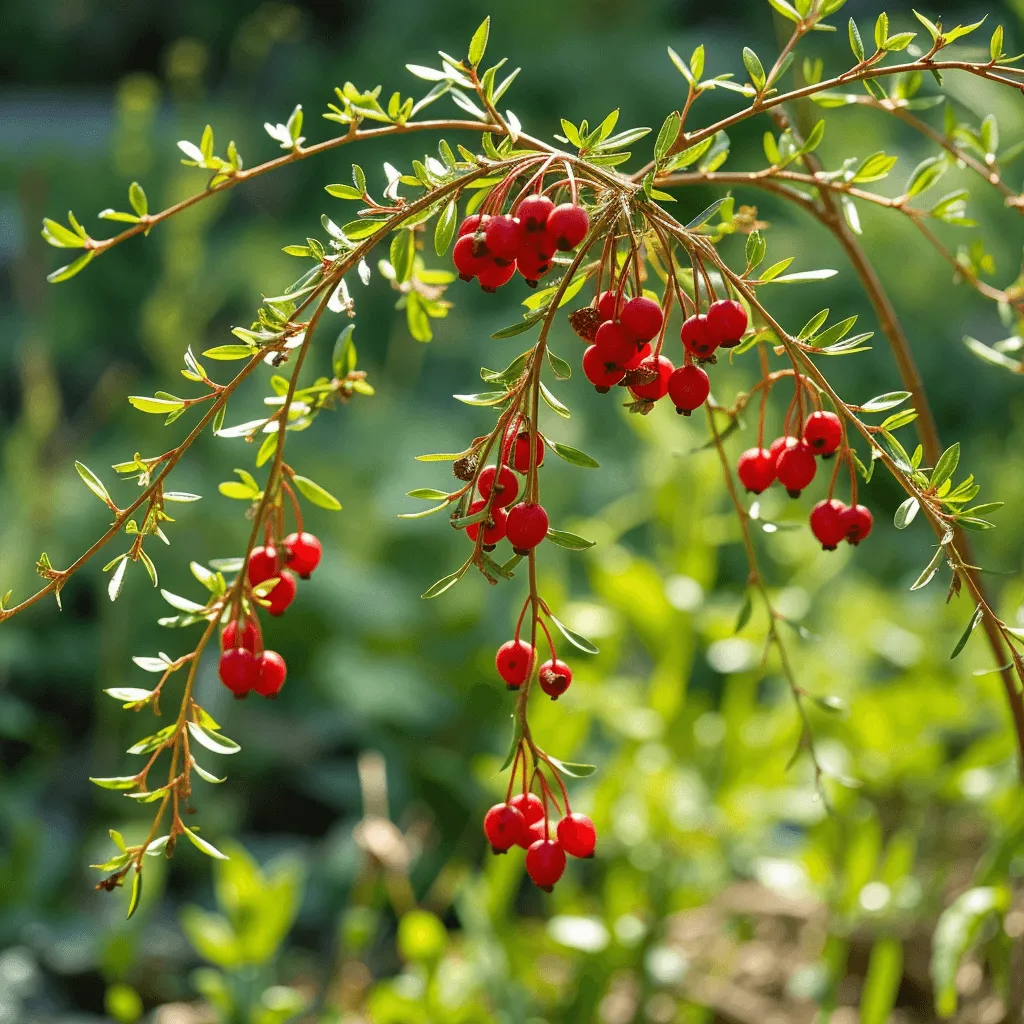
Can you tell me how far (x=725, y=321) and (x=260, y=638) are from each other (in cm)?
23

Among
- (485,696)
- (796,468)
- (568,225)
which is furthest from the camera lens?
(485,696)

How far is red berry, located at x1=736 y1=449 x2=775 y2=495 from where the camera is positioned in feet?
1.77

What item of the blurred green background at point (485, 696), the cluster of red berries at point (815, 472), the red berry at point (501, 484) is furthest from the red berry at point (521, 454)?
the blurred green background at point (485, 696)

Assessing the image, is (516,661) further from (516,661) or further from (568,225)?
(568,225)

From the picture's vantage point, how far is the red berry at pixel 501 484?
1.50 ft

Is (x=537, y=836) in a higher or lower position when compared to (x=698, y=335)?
lower

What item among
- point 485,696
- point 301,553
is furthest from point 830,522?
point 485,696

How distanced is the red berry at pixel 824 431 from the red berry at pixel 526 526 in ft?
0.37

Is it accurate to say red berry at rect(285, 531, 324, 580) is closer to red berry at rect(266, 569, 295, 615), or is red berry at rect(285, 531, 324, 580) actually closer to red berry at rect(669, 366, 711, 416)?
red berry at rect(266, 569, 295, 615)

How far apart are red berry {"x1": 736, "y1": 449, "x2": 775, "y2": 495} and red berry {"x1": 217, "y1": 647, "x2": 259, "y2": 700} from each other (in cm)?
23

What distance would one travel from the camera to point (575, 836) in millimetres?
499

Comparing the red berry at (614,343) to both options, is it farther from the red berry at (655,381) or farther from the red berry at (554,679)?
the red berry at (554,679)

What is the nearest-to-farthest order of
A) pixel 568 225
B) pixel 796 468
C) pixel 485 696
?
pixel 568 225, pixel 796 468, pixel 485 696

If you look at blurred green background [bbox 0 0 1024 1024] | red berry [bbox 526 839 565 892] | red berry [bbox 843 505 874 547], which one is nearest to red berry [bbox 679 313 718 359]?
red berry [bbox 843 505 874 547]
